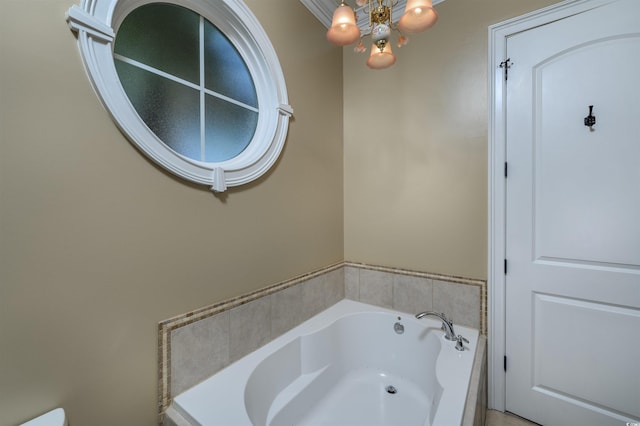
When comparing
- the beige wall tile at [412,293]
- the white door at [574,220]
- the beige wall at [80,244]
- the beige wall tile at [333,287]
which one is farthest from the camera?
the beige wall tile at [333,287]

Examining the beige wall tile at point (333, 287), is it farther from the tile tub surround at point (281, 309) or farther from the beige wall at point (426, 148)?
the beige wall at point (426, 148)

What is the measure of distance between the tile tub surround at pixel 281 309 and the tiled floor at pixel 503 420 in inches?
19.8

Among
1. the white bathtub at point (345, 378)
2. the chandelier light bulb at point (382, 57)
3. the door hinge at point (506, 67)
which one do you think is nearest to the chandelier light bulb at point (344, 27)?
the chandelier light bulb at point (382, 57)

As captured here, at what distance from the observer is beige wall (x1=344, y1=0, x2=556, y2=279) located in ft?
5.51

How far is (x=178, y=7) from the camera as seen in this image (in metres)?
1.24

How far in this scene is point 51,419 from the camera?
78 centimetres

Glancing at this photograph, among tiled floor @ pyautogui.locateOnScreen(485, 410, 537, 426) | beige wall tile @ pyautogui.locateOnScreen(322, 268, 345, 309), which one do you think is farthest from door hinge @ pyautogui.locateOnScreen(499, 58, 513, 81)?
tiled floor @ pyautogui.locateOnScreen(485, 410, 537, 426)

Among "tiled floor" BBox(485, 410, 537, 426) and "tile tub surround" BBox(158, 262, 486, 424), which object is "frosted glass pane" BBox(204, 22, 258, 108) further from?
"tiled floor" BBox(485, 410, 537, 426)

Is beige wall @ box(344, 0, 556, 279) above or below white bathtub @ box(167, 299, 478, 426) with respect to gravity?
above

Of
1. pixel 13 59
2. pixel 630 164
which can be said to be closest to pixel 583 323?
pixel 630 164

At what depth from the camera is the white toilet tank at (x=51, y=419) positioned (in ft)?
2.52

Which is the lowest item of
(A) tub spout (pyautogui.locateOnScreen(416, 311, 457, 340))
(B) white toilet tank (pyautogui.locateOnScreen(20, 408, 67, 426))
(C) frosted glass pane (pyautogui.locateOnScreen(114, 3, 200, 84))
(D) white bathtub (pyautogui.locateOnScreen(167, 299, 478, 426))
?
(D) white bathtub (pyautogui.locateOnScreen(167, 299, 478, 426))

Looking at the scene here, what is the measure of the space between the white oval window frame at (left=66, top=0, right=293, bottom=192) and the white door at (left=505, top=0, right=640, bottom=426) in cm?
144

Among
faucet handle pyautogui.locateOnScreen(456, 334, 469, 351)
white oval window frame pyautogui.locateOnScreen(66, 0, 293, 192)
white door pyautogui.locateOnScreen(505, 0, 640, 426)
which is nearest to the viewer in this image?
white oval window frame pyautogui.locateOnScreen(66, 0, 293, 192)
